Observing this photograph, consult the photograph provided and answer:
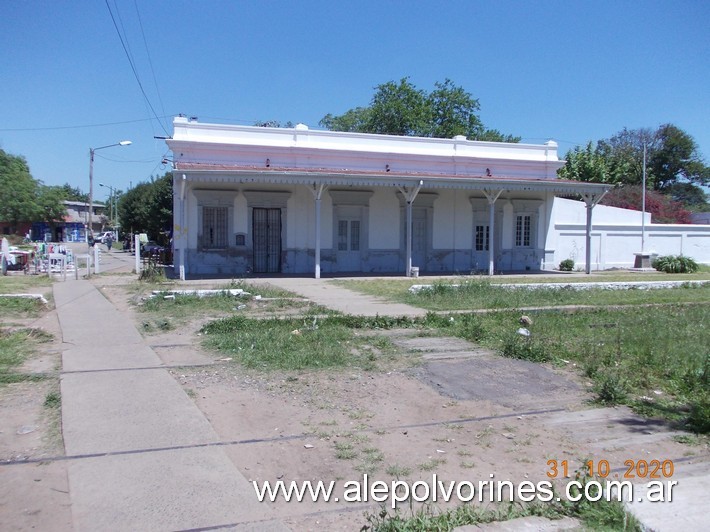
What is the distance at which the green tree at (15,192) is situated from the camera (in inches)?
2271

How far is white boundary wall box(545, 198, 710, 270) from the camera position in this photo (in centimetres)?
2727

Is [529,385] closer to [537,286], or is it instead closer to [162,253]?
[537,286]

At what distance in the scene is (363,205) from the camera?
76.7 ft

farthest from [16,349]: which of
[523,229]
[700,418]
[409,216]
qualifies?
[523,229]

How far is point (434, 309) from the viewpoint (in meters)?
12.5

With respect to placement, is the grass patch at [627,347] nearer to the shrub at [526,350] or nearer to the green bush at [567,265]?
the shrub at [526,350]

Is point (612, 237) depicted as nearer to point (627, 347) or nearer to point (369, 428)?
point (627, 347)

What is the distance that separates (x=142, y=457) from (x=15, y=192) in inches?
2513

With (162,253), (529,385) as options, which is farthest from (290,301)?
(162,253)

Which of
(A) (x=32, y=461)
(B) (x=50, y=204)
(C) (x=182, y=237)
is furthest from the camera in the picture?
(B) (x=50, y=204)

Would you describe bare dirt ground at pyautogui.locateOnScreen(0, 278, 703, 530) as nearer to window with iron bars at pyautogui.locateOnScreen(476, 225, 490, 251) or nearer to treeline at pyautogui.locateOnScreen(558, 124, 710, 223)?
window with iron bars at pyautogui.locateOnScreen(476, 225, 490, 251)

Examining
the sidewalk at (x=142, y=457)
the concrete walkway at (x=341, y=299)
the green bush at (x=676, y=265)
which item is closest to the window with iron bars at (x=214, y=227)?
the concrete walkway at (x=341, y=299)
